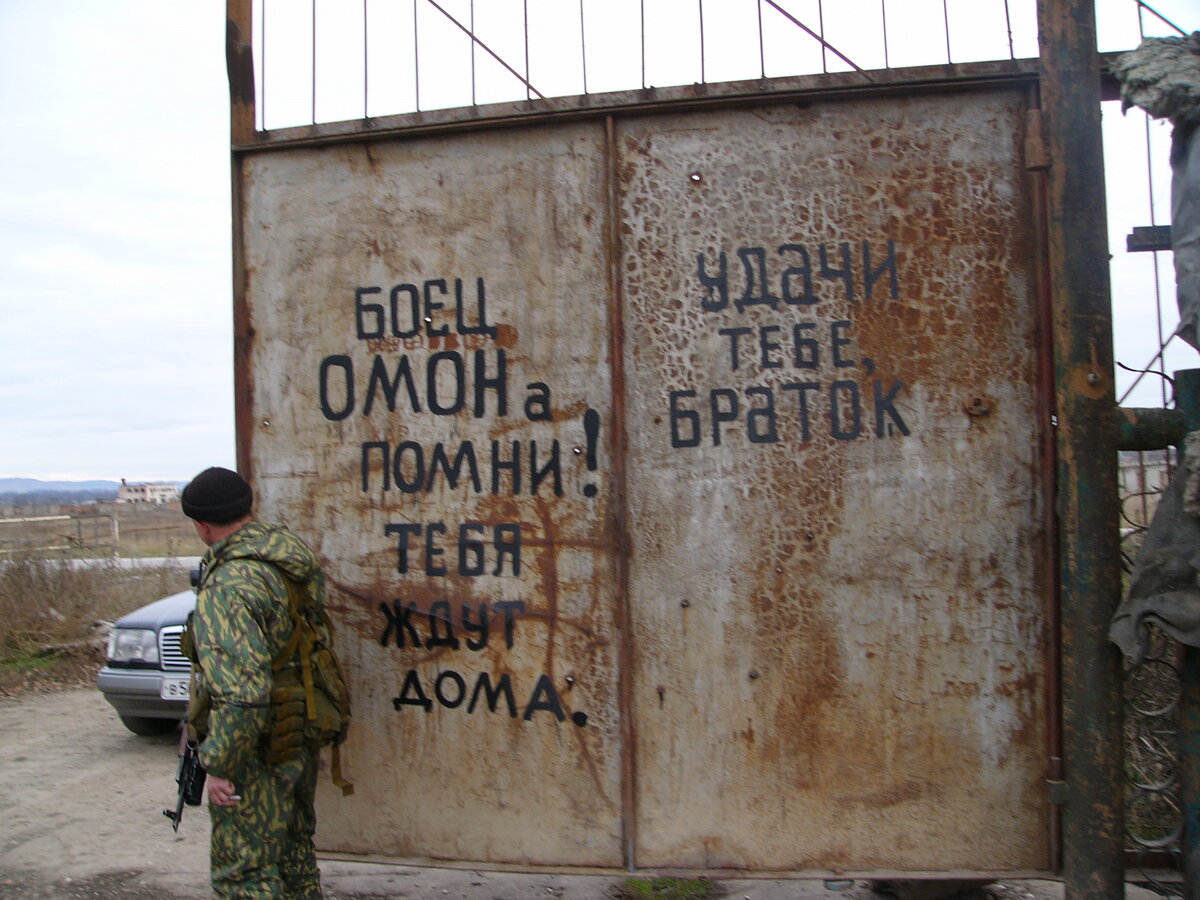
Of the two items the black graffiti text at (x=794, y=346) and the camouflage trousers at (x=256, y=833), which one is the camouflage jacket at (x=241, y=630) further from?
the black graffiti text at (x=794, y=346)

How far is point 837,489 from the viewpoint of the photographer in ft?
9.05

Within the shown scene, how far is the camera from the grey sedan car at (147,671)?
5.55m

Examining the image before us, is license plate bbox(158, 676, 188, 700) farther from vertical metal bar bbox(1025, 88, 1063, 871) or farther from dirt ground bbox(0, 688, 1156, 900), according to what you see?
vertical metal bar bbox(1025, 88, 1063, 871)

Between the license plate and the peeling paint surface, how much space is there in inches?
119

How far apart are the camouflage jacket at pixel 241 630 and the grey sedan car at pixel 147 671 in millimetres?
3256

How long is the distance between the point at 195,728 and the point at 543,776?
112 cm

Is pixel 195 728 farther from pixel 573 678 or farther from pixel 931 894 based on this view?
pixel 931 894

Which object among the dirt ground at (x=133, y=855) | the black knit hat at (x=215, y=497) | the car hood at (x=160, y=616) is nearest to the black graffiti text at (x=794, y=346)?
the black knit hat at (x=215, y=497)

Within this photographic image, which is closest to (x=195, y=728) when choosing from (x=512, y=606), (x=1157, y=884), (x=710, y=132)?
(x=512, y=606)

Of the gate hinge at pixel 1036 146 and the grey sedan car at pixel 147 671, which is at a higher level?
the gate hinge at pixel 1036 146

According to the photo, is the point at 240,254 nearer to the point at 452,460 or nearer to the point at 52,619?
the point at 452,460

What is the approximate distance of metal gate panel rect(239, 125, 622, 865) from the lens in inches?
114

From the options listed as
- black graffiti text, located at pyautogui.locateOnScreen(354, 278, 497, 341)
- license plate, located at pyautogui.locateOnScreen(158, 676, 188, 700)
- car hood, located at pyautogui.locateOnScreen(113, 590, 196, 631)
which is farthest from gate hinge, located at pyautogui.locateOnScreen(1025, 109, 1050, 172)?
license plate, located at pyautogui.locateOnScreen(158, 676, 188, 700)

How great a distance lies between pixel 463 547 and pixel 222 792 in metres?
1.03
